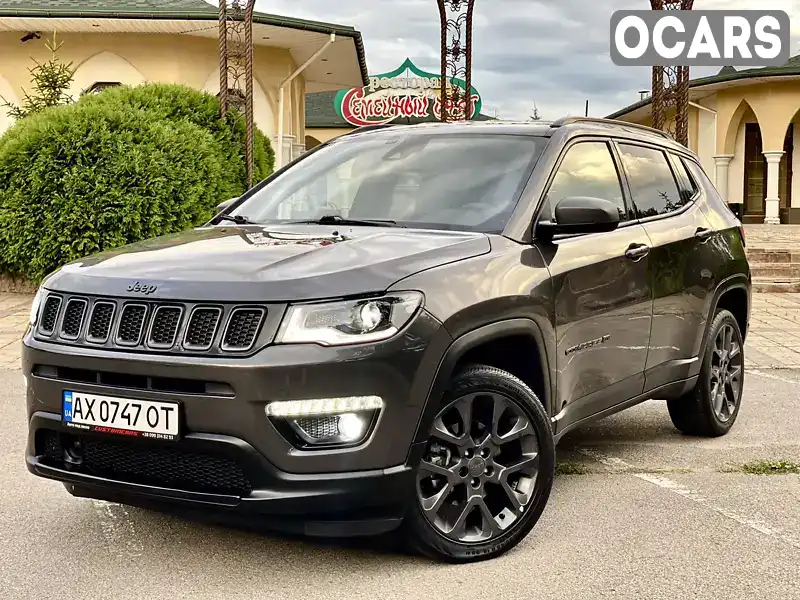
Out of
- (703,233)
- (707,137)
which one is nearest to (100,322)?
(703,233)

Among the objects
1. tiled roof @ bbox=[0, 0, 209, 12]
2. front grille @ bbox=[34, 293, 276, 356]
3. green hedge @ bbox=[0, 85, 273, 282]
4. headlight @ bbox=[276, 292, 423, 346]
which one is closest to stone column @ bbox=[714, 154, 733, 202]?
tiled roof @ bbox=[0, 0, 209, 12]

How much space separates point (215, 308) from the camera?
3557 millimetres

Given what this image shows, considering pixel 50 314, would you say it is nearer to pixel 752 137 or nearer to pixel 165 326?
pixel 165 326

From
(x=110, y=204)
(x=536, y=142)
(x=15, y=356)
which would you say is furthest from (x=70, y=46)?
(x=536, y=142)

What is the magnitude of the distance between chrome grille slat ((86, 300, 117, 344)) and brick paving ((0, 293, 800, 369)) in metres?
5.27

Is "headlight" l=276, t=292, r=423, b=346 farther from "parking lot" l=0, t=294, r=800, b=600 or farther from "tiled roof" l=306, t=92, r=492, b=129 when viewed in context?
"tiled roof" l=306, t=92, r=492, b=129

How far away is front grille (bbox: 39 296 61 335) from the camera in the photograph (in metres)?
3.94

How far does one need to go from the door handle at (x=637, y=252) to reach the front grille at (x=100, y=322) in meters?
2.52

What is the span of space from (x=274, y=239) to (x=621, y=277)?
172cm

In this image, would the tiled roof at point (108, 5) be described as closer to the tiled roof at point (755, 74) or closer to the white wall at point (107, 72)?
the white wall at point (107, 72)

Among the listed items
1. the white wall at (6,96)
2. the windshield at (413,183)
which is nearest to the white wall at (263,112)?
the white wall at (6,96)

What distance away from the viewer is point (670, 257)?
551 cm

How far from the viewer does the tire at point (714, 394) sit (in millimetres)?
6066

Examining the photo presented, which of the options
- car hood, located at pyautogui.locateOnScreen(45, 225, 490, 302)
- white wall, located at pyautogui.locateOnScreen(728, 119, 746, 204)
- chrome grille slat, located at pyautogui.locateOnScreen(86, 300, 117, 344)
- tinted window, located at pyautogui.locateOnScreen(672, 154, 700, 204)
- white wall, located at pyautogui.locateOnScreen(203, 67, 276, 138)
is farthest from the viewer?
white wall, located at pyautogui.locateOnScreen(728, 119, 746, 204)
